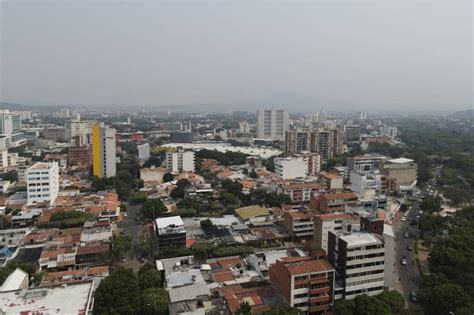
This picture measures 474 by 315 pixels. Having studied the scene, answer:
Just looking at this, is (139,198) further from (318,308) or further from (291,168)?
(318,308)

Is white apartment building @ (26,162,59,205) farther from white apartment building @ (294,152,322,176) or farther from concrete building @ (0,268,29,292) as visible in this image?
white apartment building @ (294,152,322,176)

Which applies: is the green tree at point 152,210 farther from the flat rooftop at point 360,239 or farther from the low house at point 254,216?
the flat rooftop at point 360,239

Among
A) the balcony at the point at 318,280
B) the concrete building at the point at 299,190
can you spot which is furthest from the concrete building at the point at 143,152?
the balcony at the point at 318,280

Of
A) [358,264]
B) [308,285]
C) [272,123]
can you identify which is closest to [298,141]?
[272,123]

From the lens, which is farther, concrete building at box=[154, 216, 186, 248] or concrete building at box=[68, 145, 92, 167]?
concrete building at box=[68, 145, 92, 167]

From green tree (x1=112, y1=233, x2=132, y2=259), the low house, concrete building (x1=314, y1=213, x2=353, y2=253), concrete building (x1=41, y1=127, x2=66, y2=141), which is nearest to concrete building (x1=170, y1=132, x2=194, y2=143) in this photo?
concrete building (x1=41, y1=127, x2=66, y2=141)

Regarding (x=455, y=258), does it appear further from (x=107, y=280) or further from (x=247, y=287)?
(x=107, y=280)
